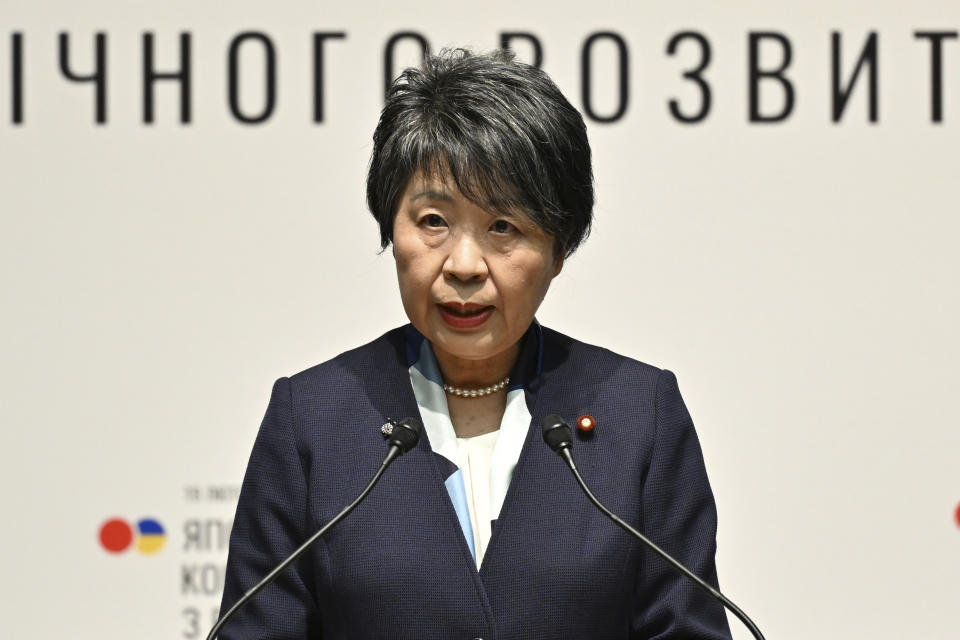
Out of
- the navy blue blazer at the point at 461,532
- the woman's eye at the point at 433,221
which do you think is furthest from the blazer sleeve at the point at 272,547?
the woman's eye at the point at 433,221

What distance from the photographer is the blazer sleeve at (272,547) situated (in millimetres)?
1651

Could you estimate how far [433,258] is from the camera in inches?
64.0

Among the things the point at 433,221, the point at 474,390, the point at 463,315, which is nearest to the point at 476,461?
the point at 474,390

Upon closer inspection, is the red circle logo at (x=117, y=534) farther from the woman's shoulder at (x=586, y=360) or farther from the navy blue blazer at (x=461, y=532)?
the woman's shoulder at (x=586, y=360)

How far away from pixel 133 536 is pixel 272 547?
49.7 inches

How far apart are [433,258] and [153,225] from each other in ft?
4.60

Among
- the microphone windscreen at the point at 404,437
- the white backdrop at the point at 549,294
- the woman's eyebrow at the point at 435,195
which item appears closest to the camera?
the microphone windscreen at the point at 404,437

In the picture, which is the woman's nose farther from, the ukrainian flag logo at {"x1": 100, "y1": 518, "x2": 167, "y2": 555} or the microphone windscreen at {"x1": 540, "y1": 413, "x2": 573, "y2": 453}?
the ukrainian flag logo at {"x1": 100, "y1": 518, "x2": 167, "y2": 555}

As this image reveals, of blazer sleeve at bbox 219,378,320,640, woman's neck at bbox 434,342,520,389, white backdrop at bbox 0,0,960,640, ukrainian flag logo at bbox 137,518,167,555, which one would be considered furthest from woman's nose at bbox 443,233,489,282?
ukrainian flag logo at bbox 137,518,167,555

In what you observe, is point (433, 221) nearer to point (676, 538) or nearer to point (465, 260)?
point (465, 260)

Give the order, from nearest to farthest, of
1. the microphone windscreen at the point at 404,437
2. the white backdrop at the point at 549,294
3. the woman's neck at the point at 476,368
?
the microphone windscreen at the point at 404,437
the woman's neck at the point at 476,368
the white backdrop at the point at 549,294

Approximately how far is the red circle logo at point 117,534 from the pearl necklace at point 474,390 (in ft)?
4.24

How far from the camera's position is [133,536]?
2820 mm

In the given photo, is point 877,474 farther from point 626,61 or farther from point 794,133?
point 626,61
